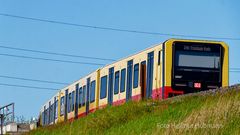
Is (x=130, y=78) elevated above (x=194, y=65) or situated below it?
below

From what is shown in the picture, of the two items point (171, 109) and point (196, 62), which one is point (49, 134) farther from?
point (171, 109)

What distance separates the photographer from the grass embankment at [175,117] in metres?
14.7

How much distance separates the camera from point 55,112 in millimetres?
46500

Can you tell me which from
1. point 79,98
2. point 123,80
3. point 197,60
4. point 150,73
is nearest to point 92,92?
point 79,98

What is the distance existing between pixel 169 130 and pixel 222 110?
1.33 metres

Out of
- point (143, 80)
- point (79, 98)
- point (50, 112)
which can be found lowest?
point (50, 112)

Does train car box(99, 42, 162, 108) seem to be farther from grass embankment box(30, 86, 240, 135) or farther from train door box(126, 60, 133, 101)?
grass embankment box(30, 86, 240, 135)

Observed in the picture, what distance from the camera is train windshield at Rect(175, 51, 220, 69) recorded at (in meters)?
27.4

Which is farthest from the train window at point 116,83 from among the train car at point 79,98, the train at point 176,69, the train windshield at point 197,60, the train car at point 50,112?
the train car at point 50,112

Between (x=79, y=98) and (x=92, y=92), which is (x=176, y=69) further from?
(x=79, y=98)

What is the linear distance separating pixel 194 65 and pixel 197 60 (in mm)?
276

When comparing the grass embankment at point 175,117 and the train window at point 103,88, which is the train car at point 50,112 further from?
the grass embankment at point 175,117

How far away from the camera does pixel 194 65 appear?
2736 centimetres

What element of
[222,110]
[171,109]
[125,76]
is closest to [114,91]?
[125,76]
